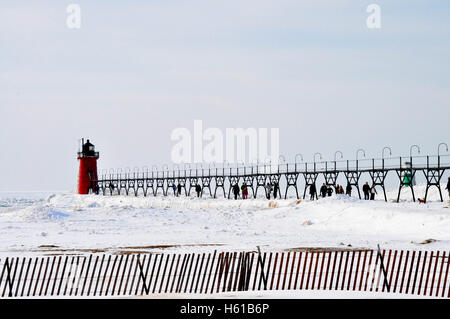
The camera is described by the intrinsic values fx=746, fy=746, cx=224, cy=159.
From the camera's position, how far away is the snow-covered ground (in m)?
23.3

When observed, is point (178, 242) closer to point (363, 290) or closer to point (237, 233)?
point (237, 233)

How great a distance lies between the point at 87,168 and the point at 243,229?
52.2 m

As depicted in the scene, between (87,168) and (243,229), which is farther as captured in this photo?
(87,168)

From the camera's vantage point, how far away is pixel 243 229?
3148cm

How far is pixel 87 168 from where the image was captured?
266 ft

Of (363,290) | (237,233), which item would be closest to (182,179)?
(237,233)

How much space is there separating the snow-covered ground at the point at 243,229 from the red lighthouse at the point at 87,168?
33580 millimetres

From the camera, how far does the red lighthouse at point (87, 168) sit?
7979cm

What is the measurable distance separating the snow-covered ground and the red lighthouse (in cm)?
3358

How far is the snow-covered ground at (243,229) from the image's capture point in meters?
23.3

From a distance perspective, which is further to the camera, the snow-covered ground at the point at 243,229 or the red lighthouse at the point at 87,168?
the red lighthouse at the point at 87,168
